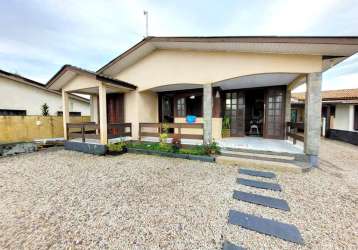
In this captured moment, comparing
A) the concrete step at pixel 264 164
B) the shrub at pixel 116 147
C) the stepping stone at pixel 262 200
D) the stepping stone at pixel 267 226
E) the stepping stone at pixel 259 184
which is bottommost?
the stepping stone at pixel 267 226

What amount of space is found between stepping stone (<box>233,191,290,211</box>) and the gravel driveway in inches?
5.4

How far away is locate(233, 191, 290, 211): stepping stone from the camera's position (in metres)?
2.68

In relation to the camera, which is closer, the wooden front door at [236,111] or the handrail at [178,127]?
the handrail at [178,127]

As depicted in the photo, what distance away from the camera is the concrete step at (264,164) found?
4.27 metres

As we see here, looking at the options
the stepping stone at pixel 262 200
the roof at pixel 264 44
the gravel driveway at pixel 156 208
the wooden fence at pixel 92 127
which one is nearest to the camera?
the gravel driveway at pixel 156 208

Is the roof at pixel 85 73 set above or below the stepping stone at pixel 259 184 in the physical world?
above

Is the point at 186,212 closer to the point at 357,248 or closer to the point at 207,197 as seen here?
the point at 207,197

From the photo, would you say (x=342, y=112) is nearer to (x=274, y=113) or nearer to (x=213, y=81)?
(x=274, y=113)

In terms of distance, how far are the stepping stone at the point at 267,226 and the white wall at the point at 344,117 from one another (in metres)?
11.5

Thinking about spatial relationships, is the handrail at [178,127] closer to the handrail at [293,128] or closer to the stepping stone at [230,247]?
the handrail at [293,128]

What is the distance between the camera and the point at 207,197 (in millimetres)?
2965

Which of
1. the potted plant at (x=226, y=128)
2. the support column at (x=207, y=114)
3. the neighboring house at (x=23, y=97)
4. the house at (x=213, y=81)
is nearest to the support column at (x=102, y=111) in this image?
the house at (x=213, y=81)

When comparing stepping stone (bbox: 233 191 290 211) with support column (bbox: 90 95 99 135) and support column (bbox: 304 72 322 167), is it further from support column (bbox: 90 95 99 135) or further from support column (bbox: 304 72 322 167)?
support column (bbox: 90 95 99 135)

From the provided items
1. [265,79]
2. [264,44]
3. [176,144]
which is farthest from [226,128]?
[264,44]
